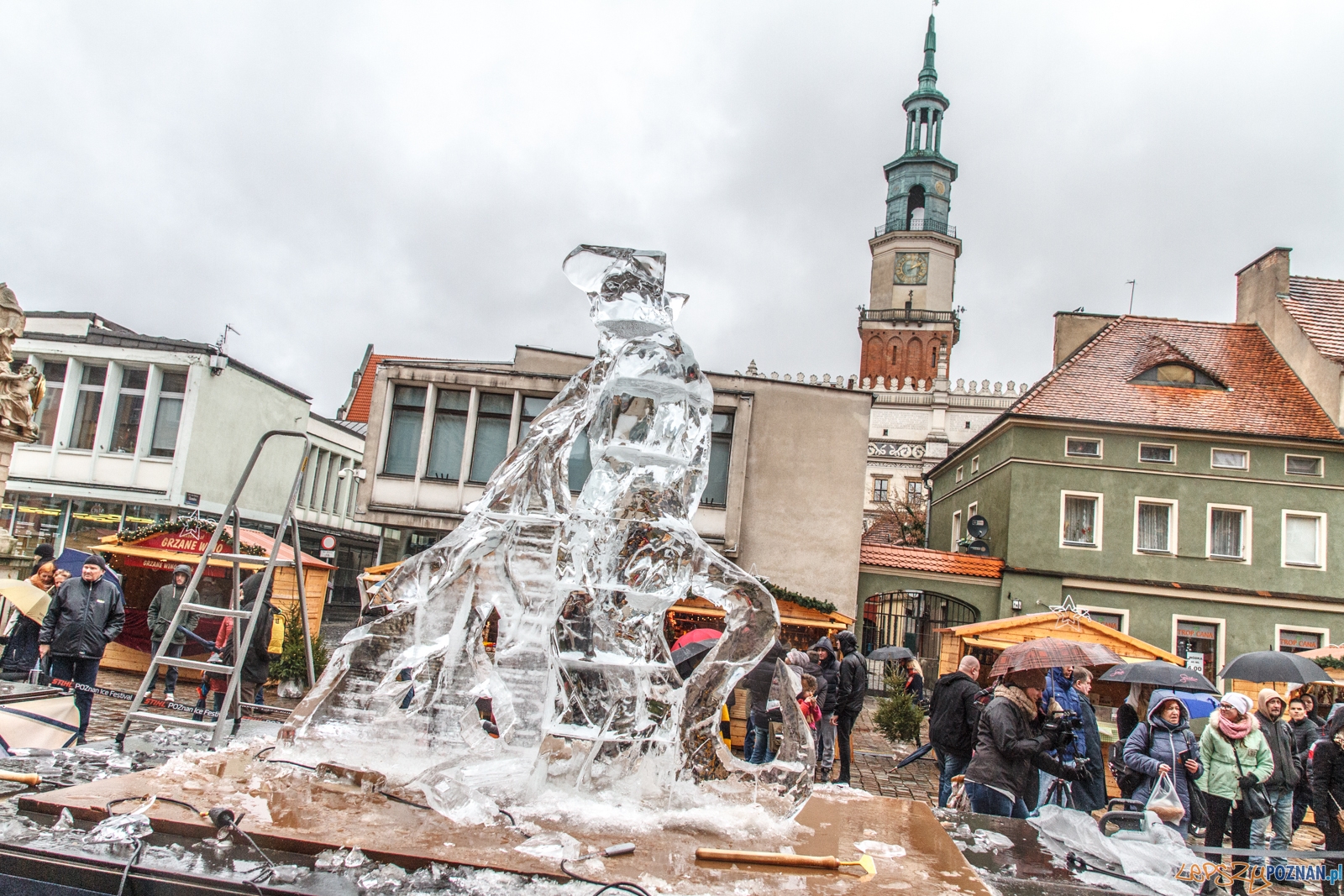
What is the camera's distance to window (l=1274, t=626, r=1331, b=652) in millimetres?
24047

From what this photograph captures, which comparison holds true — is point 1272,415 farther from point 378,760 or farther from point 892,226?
point 892,226

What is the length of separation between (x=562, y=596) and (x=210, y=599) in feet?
36.1

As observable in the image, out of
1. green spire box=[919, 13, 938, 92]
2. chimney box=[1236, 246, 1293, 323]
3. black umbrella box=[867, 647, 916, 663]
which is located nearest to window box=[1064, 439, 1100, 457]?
chimney box=[1236, 246, 1293, 323]

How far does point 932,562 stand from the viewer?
25.3 m

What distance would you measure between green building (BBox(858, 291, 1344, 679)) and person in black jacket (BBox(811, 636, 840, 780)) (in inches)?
557

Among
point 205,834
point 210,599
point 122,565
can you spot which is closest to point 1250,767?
point 205,834

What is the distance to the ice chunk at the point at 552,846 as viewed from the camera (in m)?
4.17

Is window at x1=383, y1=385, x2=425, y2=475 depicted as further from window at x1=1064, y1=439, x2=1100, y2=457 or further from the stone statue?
window at x1=1064, y1=439, x2=1100, y2=457

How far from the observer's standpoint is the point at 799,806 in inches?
206

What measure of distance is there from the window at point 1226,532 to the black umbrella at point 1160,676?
16.6 m

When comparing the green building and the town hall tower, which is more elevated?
the town hall tower

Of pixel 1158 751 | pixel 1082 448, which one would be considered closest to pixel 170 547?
pixel 1158 751

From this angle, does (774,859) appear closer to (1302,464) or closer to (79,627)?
(79,627)

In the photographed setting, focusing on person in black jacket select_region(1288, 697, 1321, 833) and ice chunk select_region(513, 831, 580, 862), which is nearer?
ice chunk select_region(513, 831, 580, 862)
